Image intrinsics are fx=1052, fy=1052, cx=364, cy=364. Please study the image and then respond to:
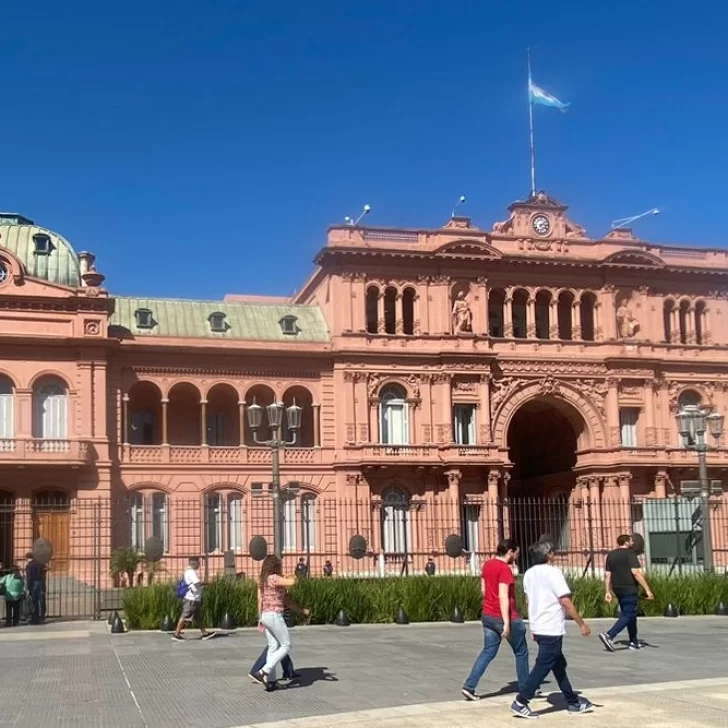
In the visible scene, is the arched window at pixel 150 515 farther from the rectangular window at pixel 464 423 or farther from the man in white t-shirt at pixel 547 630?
the man in white t-shirt at pixel 547 630

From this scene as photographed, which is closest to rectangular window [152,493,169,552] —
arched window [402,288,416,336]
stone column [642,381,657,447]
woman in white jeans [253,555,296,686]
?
arched window [402,288,416,336]

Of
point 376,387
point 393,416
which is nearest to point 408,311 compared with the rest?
point 376,387

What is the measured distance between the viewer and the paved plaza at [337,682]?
11.6 m

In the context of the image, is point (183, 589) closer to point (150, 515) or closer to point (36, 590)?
point (36, 590)

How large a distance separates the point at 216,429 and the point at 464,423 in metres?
10.9

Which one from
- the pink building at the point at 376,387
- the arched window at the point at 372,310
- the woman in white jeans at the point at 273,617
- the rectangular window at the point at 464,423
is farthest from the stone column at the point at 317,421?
the woman in white jeans at the point at 273,617

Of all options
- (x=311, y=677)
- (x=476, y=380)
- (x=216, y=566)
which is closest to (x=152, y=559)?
(x=216, y=566)

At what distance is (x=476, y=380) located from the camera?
4594 cm

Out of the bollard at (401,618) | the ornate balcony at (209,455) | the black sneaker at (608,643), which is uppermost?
the ornate balcony at (209,455)

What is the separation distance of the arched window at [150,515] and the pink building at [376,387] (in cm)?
9

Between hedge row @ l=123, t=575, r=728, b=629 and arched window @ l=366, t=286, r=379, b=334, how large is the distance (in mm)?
22847

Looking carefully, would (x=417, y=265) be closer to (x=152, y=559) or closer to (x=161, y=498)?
(x=161, y=498)

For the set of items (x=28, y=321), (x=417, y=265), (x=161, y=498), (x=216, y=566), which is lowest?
(x=216, y=566)

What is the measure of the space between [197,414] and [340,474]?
694cm
